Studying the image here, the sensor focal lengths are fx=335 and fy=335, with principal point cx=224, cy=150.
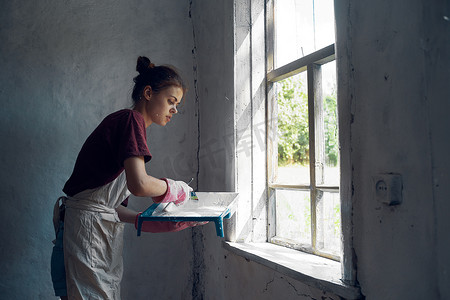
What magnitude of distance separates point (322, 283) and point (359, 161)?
1.32ft

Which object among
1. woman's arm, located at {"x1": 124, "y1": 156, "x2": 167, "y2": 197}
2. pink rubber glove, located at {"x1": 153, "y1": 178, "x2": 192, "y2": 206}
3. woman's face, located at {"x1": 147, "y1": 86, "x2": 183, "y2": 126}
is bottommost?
pink rubber glove, located at {"x1": 153, "y1": 178, "x2": 192, "y2": 206}

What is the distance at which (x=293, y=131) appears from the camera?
1.57 metres

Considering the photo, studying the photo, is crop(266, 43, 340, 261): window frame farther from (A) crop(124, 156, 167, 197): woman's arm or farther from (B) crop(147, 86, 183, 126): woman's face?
(A) crop(124, 156, 167, 197): woman's arm

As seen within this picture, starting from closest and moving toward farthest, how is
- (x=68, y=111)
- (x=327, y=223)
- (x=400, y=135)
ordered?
(x=400, y=135) → (x=327, y=223) → (x=68, y=111)

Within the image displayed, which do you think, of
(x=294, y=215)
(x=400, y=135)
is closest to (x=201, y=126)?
(x=294, y=215)

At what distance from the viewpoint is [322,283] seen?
3.46ft

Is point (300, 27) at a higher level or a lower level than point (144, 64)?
higher

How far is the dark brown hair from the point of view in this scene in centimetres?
146

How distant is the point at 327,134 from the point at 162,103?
72cm

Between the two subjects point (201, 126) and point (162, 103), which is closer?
point (162, 103)

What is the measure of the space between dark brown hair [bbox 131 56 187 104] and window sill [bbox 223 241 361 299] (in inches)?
32.1

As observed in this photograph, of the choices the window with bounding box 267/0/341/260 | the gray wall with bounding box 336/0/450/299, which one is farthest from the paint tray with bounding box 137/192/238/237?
the gray wall with bounding box 336/0/450/299

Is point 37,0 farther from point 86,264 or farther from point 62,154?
point 86,264

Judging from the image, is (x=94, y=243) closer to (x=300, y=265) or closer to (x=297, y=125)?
(x=300, y=265)
